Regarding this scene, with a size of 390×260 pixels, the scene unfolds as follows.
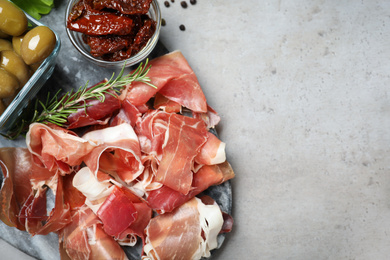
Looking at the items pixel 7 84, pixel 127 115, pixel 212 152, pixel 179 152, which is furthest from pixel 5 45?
Result: pixel 212 152

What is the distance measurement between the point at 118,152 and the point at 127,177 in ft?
0.31

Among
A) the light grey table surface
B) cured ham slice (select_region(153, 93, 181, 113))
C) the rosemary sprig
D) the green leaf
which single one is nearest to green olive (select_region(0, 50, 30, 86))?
the rosemary sprig

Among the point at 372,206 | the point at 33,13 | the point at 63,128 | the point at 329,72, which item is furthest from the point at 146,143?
the point at 372,206

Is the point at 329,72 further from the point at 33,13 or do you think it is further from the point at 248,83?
the point at 33,13

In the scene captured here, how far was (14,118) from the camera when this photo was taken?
4.59 ft

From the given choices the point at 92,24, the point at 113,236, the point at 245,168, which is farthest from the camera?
the point at 245,168

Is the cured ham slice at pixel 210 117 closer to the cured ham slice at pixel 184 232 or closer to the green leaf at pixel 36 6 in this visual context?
the cured ham slice at pixel 184 232

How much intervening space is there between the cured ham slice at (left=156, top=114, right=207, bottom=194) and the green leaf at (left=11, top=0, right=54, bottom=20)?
0.61 meters

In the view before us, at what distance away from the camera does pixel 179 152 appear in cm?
143

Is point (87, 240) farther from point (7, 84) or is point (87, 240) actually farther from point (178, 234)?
point (7, 84)

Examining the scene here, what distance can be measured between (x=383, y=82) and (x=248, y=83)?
1.80 feet

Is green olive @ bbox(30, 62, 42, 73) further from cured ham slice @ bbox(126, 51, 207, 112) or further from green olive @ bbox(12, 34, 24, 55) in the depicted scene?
cured ham slice @ bbox(126, 51, 207, 112)

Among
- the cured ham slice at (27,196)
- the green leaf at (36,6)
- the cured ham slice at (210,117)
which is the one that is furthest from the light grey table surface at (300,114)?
the green leaf at (36,6)

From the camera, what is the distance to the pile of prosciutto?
4.61ft
